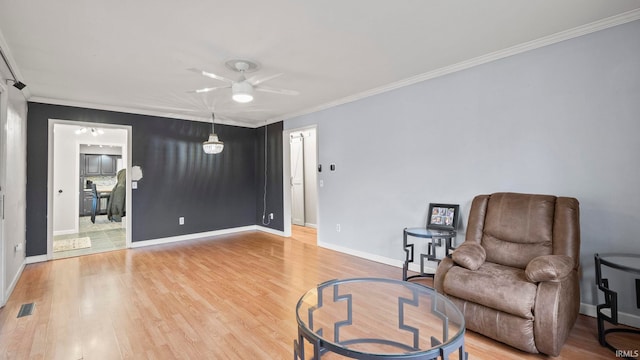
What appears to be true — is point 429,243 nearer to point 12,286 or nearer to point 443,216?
point 443,216

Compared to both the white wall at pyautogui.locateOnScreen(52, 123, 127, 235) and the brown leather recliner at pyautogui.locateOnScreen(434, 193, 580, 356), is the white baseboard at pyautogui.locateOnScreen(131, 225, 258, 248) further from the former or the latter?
the brown leather recliner at pyautogui.locateOnScreen(434, 193, 580, 356)

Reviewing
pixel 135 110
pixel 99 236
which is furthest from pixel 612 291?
pixel 99 236

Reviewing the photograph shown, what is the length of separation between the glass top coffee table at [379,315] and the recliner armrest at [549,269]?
26.9 inches

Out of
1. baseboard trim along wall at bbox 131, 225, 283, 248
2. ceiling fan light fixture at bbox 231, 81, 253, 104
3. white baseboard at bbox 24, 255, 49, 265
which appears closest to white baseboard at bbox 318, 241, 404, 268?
baseboard trim along wall at bbox 131, 225, 283, 248

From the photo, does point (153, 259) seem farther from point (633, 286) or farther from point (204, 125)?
point (633, 286)

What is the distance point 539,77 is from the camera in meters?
2.79

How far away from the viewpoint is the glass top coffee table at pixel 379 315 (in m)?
1.92

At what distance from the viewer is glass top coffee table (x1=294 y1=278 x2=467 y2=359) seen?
1.92 m

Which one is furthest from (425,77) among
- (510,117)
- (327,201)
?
(327,201)

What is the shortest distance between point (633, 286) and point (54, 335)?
4515 millimetres

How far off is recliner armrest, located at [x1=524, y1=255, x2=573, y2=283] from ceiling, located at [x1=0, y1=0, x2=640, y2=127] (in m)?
1.83

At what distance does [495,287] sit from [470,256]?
1.11 ft

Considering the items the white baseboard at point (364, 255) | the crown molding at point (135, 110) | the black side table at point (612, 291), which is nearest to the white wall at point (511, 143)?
the white baseboard at point (364, 255)

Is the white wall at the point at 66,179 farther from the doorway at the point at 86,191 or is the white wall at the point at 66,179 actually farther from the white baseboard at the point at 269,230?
the white baseboard at the point at 269,230
